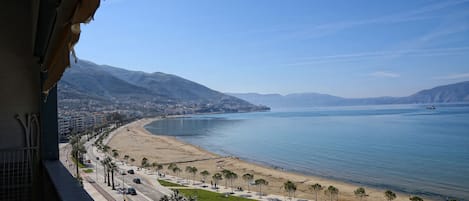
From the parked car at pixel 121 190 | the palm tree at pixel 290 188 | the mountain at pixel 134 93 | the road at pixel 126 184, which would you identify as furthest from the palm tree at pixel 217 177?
the mountain at pixel 134 93

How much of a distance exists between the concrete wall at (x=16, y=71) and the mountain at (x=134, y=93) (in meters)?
74.6

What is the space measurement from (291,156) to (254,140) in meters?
12.1

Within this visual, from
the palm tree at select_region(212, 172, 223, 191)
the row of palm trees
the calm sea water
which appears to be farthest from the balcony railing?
the calm sea water

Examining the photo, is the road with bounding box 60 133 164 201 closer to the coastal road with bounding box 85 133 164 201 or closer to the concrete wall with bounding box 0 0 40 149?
the coastal road with bounding box 85 133 164 201

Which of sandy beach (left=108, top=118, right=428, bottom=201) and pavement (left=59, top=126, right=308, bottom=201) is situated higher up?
pavement (left=59, top=126, right=308, bottom=201)

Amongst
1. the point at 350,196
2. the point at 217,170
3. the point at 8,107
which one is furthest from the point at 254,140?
the point at 8,107

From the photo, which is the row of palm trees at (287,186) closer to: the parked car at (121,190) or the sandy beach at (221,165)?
the sandy beach at (221,165)

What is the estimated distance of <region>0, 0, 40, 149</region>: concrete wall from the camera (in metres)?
2.62

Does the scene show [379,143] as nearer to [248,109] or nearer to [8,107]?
[8,107]

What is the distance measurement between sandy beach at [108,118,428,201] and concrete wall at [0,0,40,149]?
14.8 m

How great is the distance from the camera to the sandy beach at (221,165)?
17.0m

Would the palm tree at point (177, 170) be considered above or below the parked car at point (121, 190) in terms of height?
below

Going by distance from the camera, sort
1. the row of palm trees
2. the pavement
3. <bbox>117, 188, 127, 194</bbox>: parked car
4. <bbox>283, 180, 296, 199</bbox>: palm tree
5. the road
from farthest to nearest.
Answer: <bbox>283, 180, 296, 199</bbox>: palm tree < the row of palm trees < <bbox>117, 188, 127, 194</bbox>: parked car < the road < the pavement

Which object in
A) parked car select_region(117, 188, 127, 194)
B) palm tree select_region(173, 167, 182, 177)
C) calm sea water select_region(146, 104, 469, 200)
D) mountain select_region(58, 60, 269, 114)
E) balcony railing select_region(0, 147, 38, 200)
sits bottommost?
calm sea water select_region(146, 104, 469, 200)
